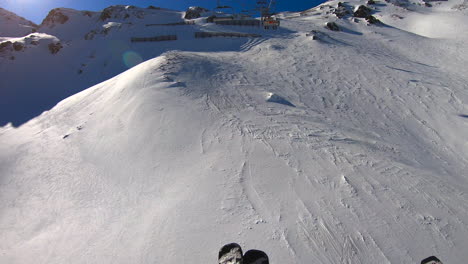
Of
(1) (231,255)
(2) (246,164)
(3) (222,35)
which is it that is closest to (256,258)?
(1) (231,255)

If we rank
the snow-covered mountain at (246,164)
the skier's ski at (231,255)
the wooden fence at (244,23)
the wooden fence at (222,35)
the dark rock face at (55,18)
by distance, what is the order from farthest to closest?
the dark rock face at (55,18) < the wooden fence at (244,23) < the wooden fence at (222,35) < the snow-covered mountain at (246,164) < the skier's ski at (231,255)

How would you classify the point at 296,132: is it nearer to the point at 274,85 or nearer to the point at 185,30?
the point at 274,85

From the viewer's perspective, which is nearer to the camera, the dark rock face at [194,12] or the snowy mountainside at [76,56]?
the snowy mountainside at [76,56]

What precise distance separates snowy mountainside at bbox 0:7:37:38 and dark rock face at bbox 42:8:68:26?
6.47 ft

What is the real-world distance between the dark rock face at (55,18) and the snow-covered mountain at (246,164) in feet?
55.7

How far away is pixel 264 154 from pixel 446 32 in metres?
29.5

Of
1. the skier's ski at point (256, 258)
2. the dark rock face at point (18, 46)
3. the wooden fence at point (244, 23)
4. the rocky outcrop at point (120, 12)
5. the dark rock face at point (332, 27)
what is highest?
the rocky outcrop at point (120, 12)

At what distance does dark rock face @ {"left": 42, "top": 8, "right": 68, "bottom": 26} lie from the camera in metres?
26.8

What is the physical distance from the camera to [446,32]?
2422 cm

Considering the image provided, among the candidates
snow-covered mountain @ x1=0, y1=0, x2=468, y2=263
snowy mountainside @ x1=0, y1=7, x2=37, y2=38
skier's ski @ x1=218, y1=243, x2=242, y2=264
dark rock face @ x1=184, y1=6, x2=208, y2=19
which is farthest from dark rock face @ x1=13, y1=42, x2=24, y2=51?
skier's ski @ x1=218, y1=243, x2=242, y2=264

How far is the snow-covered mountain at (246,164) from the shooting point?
417 cm

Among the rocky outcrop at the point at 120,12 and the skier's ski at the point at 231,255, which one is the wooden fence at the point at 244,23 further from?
the skier's ski at the point at 231,255

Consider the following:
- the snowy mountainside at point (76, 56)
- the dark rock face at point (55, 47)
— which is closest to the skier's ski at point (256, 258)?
the snowy mountainside at point (76, 56)

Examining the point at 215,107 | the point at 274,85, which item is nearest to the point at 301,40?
the point at 274,85
